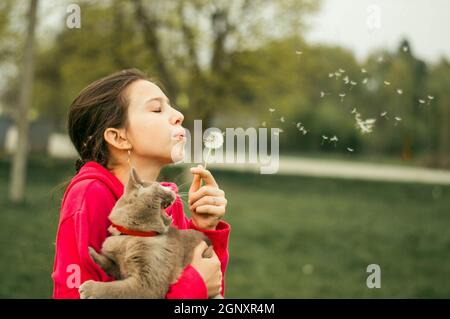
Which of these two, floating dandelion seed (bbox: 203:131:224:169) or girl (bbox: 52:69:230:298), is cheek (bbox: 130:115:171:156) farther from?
floating dandelion seed (bbox: 203:131:224:169)

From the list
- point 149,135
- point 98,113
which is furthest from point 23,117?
point 149,135

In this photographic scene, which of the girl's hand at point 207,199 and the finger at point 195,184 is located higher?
the finger at point 195,184

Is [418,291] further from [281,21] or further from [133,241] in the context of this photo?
[281,21]

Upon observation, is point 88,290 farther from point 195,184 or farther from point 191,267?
point 195,184

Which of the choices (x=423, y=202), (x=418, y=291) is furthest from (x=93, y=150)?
(x=423, y=202)

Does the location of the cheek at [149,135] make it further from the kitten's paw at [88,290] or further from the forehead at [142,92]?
the kitten's paw at [88,290]

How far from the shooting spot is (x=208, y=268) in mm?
2031

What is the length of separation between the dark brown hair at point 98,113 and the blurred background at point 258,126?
97cm

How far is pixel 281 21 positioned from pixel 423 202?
7.61 m

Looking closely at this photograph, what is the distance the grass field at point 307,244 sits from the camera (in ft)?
24.1

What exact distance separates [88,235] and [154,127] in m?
0.45

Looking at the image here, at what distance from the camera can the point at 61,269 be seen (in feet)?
6.89

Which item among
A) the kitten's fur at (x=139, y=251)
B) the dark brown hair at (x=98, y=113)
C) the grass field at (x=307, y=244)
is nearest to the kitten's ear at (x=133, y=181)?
the kitten's fur at (x=139, y=251)

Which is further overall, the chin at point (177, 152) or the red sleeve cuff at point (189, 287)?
the chin at point (177, 152)
